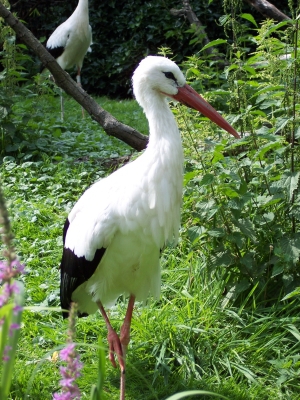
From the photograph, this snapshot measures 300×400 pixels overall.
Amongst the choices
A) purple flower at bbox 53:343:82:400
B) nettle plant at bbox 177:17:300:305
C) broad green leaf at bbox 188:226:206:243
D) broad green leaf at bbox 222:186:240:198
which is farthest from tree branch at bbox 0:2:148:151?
purple flower at bbox 53:343:82:400

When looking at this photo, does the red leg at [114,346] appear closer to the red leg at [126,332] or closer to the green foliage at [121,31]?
the red leg at [126,332]

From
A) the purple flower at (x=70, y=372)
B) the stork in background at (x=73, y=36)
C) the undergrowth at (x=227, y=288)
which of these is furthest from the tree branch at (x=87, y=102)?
the stork in background at (x=73, y=36)

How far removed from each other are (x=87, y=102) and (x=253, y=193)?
2065 millimetres

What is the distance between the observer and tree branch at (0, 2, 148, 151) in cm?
445

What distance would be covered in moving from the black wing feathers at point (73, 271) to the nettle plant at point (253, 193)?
54 centimetres

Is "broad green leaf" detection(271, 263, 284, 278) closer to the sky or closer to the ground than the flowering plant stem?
closer to the ground

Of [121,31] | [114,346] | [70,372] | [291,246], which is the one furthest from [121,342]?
[121,31]

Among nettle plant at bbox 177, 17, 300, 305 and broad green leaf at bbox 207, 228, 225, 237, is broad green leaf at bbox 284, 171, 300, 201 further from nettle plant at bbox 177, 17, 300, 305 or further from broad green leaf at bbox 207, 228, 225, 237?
broad green leaf at bbox 207, 228, 225, 237

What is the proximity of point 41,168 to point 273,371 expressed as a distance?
2.88 metres

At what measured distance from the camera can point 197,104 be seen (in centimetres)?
287

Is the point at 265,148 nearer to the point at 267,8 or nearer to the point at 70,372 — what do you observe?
the point at 70,372

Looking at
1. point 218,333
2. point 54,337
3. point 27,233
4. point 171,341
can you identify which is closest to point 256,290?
point 218,333

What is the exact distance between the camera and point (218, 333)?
292 cm

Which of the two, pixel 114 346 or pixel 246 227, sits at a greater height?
pixel 246 227
